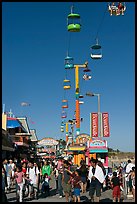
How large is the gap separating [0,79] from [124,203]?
6448 millimetres

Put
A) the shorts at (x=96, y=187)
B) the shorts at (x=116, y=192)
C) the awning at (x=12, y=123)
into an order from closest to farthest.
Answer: the shorts at (x=96, y=187), the shorts at (x=116, y=192), the awning at (x=12, y=123)

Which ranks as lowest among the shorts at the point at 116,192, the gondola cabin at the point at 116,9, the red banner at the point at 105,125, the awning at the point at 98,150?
the shorts at the point at 116,192

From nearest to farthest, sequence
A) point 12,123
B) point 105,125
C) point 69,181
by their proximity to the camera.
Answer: point 69,181, point 105,125, point 12,123

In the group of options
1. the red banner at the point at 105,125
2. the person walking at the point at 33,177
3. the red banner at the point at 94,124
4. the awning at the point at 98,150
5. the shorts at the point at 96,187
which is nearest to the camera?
the shorts at the point at 96,187

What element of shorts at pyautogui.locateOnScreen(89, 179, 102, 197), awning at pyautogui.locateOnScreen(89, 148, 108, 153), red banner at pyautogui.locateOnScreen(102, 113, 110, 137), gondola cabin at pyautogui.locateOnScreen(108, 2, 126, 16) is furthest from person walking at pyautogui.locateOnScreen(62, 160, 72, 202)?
red banner at pyautogui.locateOnScreen(102, 113, 110, 137)

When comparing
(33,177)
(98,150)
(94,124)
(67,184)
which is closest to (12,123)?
(94,124)

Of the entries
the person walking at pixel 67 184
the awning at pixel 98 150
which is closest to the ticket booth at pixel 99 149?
the awning at pixel 98 150

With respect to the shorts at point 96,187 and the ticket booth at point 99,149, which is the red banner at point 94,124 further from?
the shorts at point 96,187

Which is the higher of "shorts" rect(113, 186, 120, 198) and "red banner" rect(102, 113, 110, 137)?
"red banner" rect(102, 113, 110, 137)

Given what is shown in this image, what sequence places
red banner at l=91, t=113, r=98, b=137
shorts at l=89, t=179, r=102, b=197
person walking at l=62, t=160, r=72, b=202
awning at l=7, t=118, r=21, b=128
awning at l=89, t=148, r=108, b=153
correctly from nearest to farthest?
1. shorts at l=89, t=179, r=102, b=197
2. person walking at l=62, t=160, r=72, b=202
3. awning at l=89, t=148, r=108, b=153
4. red banner at l=91, t=113, r=98, b=137
5. awning at l=7, t=118, r=21, b=128

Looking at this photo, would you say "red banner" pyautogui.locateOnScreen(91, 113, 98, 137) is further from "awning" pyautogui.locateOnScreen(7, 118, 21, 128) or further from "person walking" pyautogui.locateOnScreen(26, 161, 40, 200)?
"person walking" pyautogui.locateOnScreen(26, 161, 40, 200)

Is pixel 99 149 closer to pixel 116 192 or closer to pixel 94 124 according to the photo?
pixel 94 124

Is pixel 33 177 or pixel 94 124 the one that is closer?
pixel 33 177

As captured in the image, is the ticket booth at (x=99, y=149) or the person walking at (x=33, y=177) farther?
the ticket booth at (x=99, y=149)
